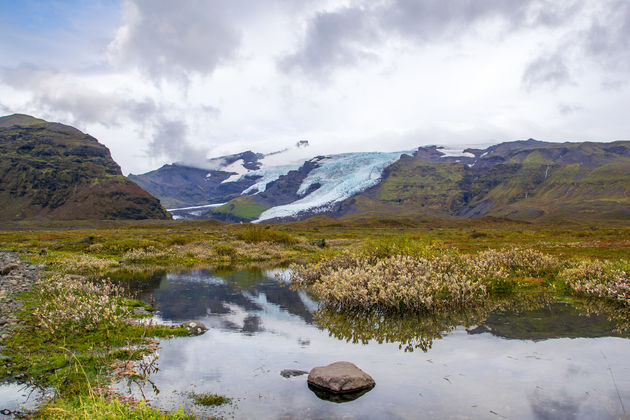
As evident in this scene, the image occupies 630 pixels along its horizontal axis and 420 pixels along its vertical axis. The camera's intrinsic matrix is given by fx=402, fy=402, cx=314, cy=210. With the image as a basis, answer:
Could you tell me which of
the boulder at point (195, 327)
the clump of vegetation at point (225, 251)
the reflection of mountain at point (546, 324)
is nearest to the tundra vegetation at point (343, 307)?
the boulder at point (195, 327)

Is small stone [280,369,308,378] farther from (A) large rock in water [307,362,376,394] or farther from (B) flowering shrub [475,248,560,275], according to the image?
(B) flowering shrub [475,248,560,275]

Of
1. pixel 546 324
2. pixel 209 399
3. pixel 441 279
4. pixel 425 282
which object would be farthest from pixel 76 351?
pixel 546 324

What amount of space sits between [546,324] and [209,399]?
13477 millimetres

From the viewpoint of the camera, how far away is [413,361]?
12.2m

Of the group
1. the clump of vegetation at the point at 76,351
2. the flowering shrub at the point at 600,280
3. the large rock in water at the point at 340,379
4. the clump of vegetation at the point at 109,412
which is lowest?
the flowering shrub at the point at 600,280

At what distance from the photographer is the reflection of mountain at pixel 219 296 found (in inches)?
747

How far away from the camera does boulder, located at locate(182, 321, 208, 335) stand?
607 inches

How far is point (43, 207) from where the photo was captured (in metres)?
184

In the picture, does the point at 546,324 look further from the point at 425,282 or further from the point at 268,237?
the point at 268,237

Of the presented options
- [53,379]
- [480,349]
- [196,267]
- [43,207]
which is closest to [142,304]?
[53,379]

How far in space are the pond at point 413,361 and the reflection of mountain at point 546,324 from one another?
4 centimetres

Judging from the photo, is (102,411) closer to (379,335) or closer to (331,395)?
(331,395)

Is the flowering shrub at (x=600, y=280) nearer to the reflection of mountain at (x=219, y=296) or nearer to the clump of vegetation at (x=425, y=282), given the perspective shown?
the clump of vegetation at (x=425, y=282)

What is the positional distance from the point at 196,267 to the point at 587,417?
3521cm
